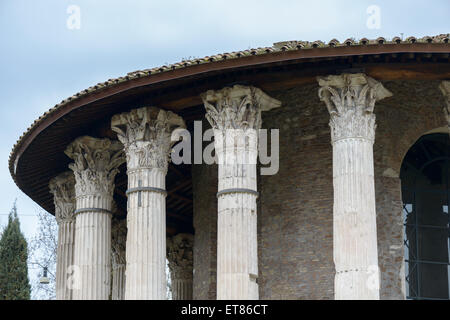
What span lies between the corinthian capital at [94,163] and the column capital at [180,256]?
7.66 metres

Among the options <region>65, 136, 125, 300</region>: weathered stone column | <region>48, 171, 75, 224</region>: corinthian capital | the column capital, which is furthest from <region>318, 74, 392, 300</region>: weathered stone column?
the column capital

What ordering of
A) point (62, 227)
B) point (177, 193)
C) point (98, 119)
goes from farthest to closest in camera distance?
point (177, 193)
point (62, 227)
point (98, 119)

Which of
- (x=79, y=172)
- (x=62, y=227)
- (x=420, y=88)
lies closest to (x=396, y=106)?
(x=420, y=88)

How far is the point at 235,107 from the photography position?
18797 mm

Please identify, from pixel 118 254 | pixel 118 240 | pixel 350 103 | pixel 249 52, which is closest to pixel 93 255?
pixel 249 52

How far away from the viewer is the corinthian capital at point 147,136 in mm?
19562

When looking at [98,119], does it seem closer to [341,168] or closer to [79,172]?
[79,172]

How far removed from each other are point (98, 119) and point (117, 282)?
26.1ft

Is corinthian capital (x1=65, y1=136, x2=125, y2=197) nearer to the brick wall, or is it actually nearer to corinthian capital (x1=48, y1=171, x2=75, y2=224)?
corinthian capital (x1=48, y1=171, x2=75, y2=224)

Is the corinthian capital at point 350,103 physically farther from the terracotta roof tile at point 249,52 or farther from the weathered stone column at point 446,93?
the weathered stone column at point 446,93

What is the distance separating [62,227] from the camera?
77.4 ft

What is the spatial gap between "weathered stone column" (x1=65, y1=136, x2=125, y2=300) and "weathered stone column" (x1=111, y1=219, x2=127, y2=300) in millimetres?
6127

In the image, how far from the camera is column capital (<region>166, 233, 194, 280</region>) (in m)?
28.8
